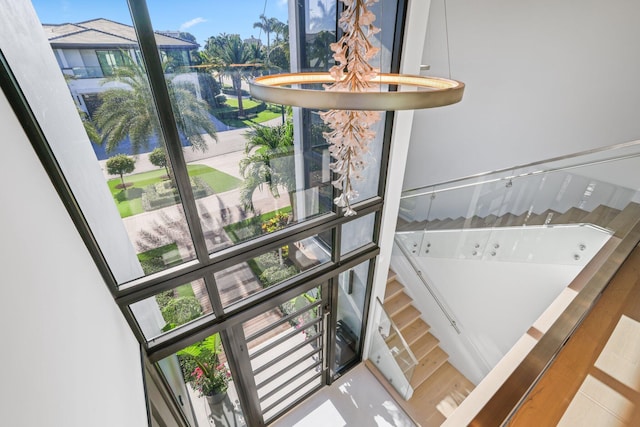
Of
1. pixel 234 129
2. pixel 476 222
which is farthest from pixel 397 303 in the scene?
pixel 234 129

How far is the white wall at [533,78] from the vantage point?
3320mm

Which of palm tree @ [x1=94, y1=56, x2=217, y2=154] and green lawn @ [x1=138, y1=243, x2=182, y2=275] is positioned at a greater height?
palm tree @ [x1=94, y1=56, x2=217, y2=154]

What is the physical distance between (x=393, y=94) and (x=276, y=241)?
6.42 ft

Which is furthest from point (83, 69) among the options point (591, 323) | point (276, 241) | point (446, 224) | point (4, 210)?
point (446, 224)

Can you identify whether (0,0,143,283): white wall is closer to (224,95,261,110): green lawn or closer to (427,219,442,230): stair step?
(224,95,261,110): green lawn

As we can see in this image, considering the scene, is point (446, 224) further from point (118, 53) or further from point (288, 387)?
point (118, 53)

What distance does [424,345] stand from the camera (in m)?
4.77

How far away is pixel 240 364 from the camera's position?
2.91 meters

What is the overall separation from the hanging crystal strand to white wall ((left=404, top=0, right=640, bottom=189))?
4.06 meters

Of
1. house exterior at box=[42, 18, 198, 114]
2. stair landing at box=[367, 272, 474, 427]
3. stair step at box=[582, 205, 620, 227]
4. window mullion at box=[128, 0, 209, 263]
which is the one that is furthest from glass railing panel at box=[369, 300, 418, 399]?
house exterior at box=[42, 18, 198, 114]

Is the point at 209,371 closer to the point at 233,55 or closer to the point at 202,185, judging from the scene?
the point at 202,185

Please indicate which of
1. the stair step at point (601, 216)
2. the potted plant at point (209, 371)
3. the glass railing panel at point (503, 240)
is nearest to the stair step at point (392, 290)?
the glass railing panel at point (503, 240)

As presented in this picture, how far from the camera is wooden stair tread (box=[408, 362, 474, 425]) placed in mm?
3924

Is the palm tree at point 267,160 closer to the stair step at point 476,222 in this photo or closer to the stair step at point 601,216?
the stair step at point 476,222
